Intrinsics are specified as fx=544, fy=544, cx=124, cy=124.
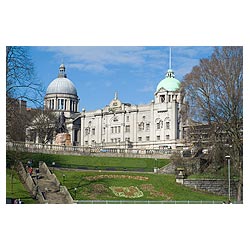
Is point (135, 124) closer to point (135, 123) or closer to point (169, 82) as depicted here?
point (135, 123)

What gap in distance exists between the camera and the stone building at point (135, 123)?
75.1 meters

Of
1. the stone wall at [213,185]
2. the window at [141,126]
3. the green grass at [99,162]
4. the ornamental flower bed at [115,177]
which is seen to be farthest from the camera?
the window at [141,126]

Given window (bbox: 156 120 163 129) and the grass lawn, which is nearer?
the grass lawn

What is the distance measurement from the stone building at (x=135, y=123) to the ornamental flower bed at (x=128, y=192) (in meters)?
32.6

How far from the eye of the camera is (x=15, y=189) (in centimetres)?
3659

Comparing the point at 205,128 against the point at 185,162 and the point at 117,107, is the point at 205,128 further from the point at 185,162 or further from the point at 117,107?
the point at 117,107

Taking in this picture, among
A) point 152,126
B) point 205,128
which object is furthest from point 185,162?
point 152,126

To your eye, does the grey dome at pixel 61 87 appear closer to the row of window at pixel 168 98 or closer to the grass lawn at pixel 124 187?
the row of window at pixel 168 98

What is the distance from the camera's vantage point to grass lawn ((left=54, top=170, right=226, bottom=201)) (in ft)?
126

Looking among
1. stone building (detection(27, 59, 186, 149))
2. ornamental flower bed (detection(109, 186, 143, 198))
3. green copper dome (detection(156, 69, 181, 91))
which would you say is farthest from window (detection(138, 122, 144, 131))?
ornamental flower bed (detection(109, 186, 143, 198))

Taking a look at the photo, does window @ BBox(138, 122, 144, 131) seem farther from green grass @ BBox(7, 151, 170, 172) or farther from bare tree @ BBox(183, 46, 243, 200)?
bare tree @ BBox(183, 46, 243, 200)

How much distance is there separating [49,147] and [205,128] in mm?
16328

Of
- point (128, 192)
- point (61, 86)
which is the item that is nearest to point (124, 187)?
point (128, 192)

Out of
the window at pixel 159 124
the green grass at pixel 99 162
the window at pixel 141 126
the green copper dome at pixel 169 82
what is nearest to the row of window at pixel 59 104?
the window at pixel 141 126
